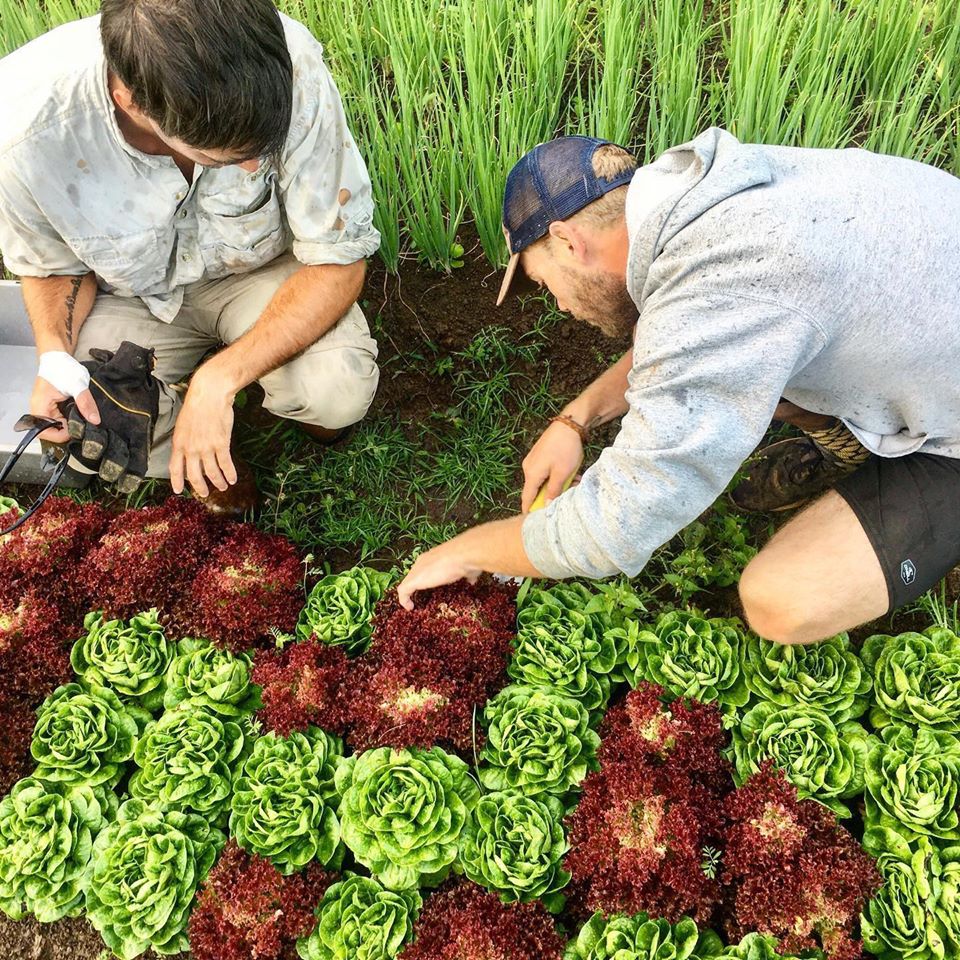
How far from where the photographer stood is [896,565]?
1.81 metres

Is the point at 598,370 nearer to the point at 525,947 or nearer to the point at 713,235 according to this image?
the point at 713,235

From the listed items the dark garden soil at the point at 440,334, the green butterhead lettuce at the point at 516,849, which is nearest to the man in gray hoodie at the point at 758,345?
the green butterhead lettuce at the point at 516,849

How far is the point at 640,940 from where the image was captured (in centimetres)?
154

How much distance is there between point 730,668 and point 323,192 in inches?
63.6

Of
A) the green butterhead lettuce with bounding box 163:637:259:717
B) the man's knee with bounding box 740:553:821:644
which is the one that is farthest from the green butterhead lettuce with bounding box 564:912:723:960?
the green butterhead lettuce with bounding box 163:637:259:717

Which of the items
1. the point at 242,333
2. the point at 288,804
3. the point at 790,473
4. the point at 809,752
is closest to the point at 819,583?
the point at 809,752

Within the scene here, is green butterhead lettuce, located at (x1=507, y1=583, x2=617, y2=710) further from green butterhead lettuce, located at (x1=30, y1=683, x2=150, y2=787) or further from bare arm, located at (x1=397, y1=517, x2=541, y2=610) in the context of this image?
green butterhead lettuce, located at (x1=30, y1=683, x2=150, y2=787)

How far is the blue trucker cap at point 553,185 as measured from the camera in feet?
5.31

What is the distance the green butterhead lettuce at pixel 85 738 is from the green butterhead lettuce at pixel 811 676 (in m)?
1.58

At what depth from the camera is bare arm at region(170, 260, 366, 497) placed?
2.00 m

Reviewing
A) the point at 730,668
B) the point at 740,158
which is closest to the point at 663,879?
the point at 730,668

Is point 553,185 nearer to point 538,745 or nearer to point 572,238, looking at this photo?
point 572,238

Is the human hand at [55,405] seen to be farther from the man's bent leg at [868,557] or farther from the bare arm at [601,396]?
the man's bent leg at [868,557]

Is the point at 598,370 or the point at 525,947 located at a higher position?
the point at 598,370
